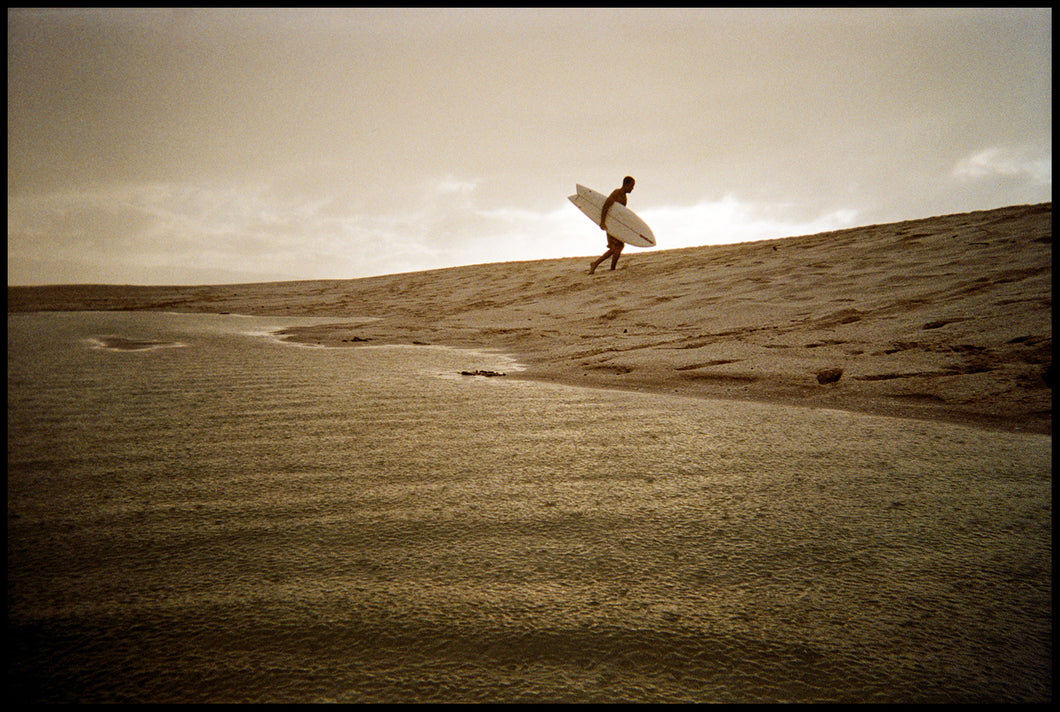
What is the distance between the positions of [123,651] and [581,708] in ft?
1.76

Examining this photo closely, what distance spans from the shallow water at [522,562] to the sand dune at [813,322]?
79 centimetres

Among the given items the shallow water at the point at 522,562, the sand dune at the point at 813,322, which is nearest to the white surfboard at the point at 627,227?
the sand dune at the point at 813,322

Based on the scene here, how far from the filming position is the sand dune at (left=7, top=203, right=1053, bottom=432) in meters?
2.57

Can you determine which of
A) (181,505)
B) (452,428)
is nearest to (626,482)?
(452,428)

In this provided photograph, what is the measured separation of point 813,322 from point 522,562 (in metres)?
3.97

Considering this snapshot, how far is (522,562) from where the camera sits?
3.00 ft

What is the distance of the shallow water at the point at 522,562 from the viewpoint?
67 cm

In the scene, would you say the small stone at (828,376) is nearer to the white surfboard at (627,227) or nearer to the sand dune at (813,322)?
the sand dune at (813,322)

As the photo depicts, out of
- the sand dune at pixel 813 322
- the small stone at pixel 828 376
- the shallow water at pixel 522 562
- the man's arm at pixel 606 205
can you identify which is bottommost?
the shallow water at pixel 522 562

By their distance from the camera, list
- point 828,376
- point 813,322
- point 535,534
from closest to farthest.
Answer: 1. point 535,534
2. point 828,376
3. point 813,322

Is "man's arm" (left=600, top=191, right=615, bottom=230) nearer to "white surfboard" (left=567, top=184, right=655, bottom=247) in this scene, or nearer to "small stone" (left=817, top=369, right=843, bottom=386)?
"white surfboard" (left=567, top=184, right=655, bottom=247)

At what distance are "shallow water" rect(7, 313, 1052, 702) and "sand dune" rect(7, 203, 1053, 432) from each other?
0.79m

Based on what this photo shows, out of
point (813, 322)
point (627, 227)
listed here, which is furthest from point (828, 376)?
point (627, 227)

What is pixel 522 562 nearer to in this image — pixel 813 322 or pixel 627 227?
pixel 813 322
